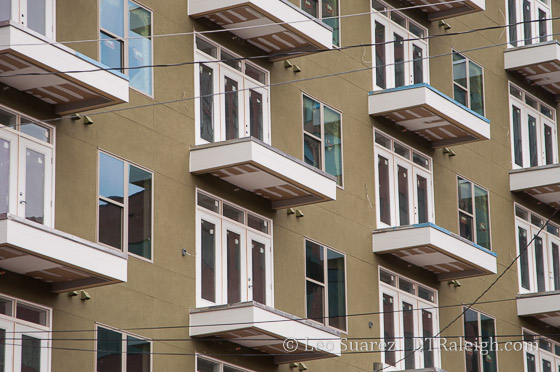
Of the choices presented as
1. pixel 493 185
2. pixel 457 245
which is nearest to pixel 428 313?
pixel 457 245

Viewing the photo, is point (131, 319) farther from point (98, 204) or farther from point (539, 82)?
point (539, 82)

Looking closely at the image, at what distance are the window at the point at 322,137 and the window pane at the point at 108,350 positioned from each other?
8.09m

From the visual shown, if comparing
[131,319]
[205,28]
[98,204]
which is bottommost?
[131,319]

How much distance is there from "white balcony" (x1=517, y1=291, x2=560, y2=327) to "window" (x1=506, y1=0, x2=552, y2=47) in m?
7.91

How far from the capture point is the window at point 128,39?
91.9 ft

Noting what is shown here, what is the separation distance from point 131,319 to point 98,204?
2336 millimetres

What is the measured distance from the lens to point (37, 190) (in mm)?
25734

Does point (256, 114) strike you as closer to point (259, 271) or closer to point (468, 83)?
point (259, 271)

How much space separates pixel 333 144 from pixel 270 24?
4247 mm

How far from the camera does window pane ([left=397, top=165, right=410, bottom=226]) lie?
35.9 m

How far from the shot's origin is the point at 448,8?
126ft

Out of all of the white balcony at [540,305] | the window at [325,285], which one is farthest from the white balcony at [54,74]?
the white balcony at [540,305]

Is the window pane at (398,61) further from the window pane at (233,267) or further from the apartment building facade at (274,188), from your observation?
the window pane at (233,267)

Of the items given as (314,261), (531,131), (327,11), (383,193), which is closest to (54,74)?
(314,261)
